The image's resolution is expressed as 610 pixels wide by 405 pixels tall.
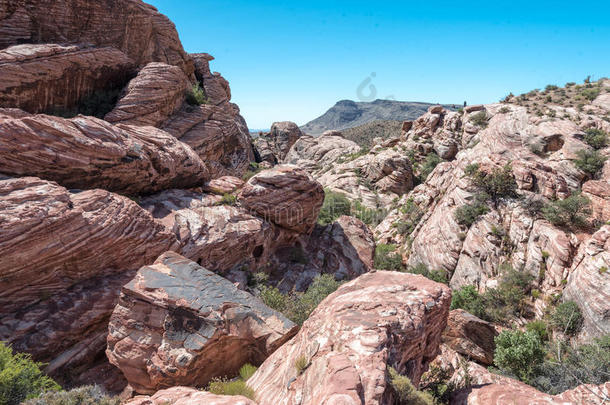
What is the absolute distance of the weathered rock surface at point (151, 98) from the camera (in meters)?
21.6

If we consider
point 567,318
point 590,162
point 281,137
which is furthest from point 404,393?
point 281,137

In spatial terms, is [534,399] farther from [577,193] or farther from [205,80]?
Result: [205,80]

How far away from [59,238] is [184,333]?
6.54 meters

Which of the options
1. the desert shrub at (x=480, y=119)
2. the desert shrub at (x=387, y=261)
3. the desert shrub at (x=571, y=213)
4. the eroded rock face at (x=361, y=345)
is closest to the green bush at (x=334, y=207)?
the desert shrub at (x=387, y=261)

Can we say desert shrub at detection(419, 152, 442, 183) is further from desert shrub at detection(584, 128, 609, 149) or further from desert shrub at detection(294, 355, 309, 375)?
desert shrub at detection(294, 355, 309, 375)

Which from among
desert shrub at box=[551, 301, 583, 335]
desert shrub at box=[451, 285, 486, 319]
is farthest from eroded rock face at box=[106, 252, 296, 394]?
desert shrub at box=[551, 301, 583, 335]

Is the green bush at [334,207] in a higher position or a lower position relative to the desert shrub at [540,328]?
higher

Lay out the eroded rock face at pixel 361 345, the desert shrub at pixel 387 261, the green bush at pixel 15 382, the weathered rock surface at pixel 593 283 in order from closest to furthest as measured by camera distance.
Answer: the eroded rock face at pixel 361 345, the green bush at pixel 15 382, the weathered rock surface at pixel 593 283, the desert shrub at pixel 387 261

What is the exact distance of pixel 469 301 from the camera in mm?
19250

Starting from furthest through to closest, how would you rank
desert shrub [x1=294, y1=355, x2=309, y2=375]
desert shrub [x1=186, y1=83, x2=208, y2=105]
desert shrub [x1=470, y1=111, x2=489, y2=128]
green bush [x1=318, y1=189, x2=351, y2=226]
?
desert shrub [x1=470, y1=111, x2=489, y2=128], green bush [x1=318, y1=189, x2=351, y2=226], desert shrub [x1=186, y1=83, x2=208, y2=105], desert shrub [x1=294, y1=355, x2=309, y2=375]

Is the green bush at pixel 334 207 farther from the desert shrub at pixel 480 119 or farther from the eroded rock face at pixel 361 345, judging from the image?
the desert shrub at pixel 480 119

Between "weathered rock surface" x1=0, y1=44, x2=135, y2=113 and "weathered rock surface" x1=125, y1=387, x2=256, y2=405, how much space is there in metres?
21.9

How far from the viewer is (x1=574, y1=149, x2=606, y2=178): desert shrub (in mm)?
24344

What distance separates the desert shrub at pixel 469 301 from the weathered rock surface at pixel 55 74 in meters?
32.7
